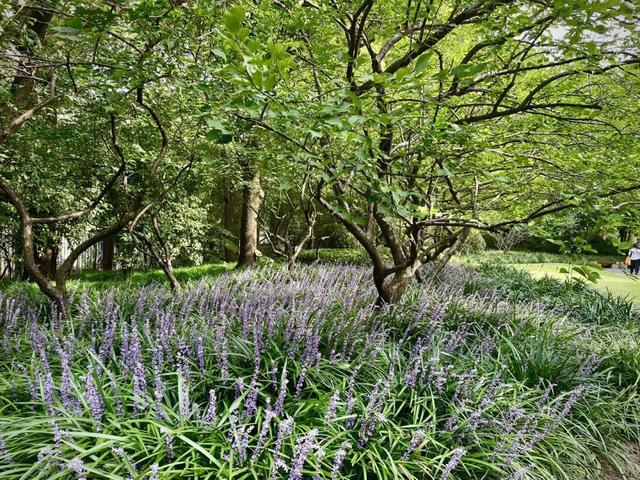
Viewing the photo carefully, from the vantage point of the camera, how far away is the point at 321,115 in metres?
1.63

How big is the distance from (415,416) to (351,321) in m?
1.42

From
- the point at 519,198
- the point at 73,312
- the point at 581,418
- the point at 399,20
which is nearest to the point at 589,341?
the point at 581,418

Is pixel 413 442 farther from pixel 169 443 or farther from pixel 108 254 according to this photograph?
pixel 108 254

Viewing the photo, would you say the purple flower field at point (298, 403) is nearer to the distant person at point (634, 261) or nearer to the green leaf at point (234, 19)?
the green leaf at point (234, 19)

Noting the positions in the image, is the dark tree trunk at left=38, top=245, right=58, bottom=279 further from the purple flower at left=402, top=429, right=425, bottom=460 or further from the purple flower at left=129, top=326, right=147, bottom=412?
the purple flower at left=402, top=429, right=425, bottom=460

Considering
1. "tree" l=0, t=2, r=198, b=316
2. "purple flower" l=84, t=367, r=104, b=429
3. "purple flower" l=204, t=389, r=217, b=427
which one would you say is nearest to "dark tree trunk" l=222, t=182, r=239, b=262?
"tree" l=0, t=2, r=198, b=316

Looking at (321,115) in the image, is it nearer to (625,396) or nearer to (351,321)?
(351,321)

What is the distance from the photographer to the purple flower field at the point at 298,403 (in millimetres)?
1866

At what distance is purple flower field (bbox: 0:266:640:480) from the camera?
1866 millimetres

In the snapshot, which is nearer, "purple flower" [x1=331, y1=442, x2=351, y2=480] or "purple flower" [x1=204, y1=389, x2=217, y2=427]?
"purple flower" [x1=331, y1=442, x2=351, y2=480]

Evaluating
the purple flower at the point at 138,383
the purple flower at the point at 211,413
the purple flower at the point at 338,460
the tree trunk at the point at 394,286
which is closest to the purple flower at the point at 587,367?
the tree trunk at the point at 394,286

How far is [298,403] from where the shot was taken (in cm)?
233

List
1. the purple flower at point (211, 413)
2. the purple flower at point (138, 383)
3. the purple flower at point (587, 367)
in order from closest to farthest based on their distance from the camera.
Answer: the purple flower at point (211, 413) → the purple flower at point (138, 383) → the purple flower at point (587, 367)

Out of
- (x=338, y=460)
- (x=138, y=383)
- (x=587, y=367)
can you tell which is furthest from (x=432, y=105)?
(x=587, y=367)
